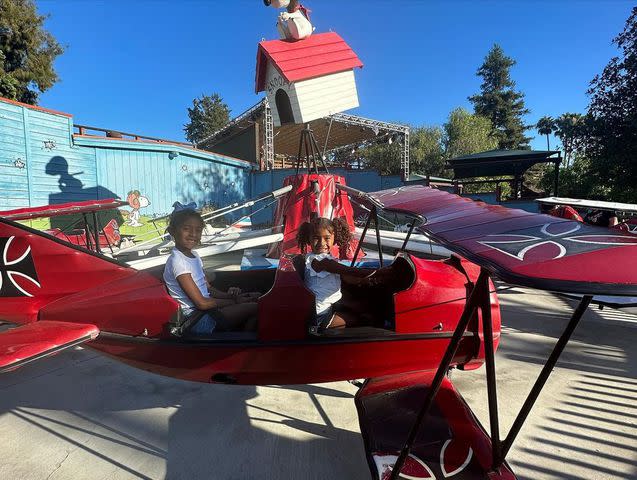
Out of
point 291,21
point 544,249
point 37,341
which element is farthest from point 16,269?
point 291,21

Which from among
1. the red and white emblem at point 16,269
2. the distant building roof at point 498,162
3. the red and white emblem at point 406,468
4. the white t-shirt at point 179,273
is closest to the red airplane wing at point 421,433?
the red and white emblem at point 406,468

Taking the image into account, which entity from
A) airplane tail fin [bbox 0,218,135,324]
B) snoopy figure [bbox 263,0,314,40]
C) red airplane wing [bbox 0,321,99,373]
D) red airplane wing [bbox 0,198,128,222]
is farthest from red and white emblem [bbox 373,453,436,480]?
snoopy figure [bbox 263,0,314,40]

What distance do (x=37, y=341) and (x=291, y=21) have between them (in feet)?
26.2

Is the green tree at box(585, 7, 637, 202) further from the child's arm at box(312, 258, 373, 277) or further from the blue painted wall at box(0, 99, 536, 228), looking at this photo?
the child's arm at box(312, 258, 373, 277)

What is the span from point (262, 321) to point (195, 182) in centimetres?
1171

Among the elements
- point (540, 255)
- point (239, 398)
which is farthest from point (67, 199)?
point (540, 255)

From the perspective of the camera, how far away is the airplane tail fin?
2.68 m

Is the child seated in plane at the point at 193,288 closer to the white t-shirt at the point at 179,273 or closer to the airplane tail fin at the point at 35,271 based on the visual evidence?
the white t-shirt at the point at 179,273

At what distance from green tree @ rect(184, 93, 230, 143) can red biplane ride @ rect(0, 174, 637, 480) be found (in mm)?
45334

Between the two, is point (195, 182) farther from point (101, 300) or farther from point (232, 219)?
point (101, 300)

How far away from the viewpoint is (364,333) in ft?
7.95

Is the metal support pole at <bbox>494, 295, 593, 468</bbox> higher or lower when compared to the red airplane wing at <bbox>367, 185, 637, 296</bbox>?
lower

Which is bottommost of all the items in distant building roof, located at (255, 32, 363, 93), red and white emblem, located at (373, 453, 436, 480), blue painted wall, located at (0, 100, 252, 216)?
red and white emblem, located at (373, 453, 436, 480)

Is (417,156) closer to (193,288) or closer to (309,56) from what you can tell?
(309,56)
